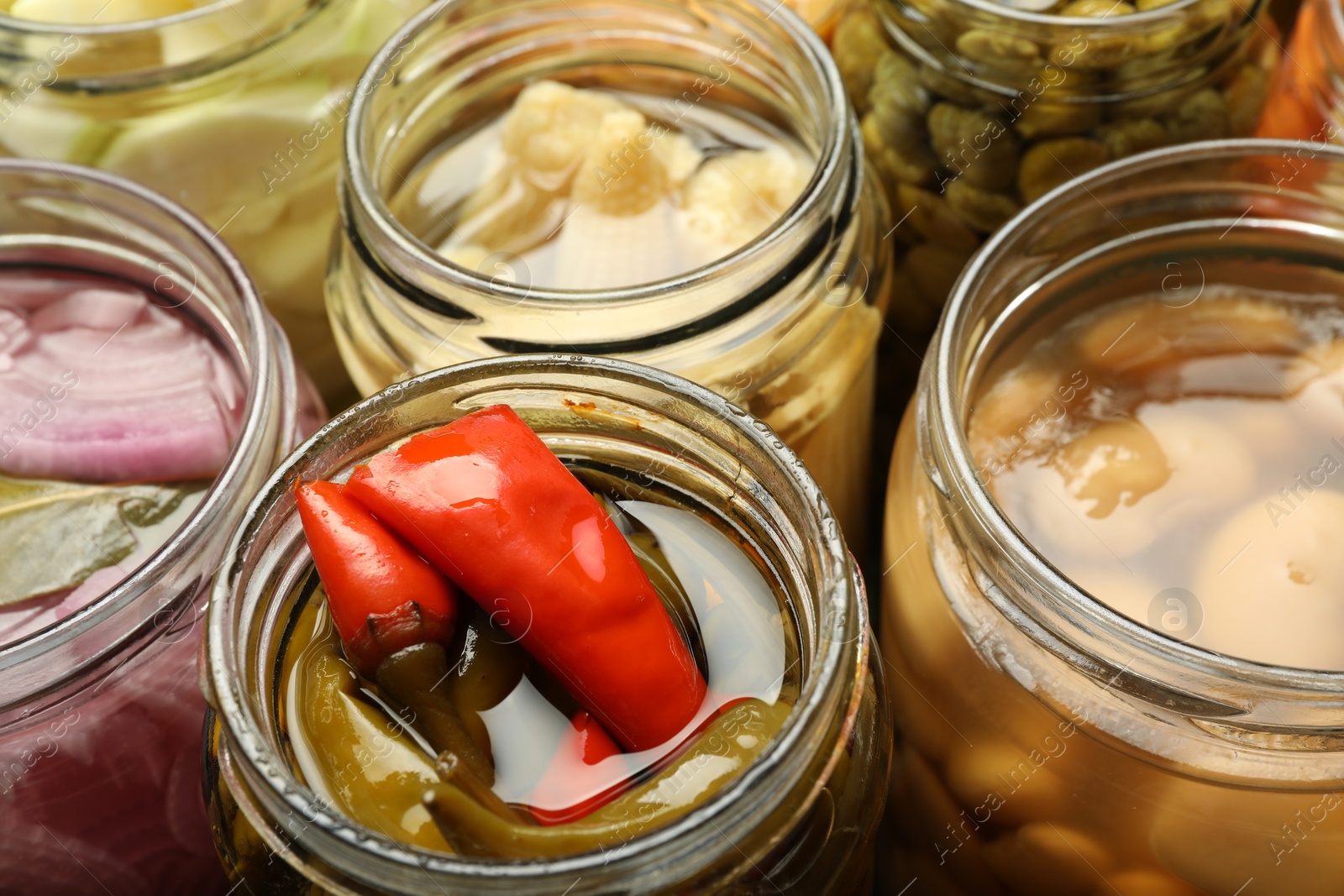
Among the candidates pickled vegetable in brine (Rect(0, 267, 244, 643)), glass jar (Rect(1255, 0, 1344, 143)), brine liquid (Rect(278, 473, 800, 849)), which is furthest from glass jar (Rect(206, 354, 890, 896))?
glass jar (Rect(1255, 0, 1344, 143))

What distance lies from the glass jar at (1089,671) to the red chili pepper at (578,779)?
5.9 inches

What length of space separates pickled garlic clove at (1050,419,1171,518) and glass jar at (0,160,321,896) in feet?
1.07

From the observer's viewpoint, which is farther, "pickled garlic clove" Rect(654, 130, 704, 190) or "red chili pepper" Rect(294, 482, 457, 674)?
"pickled garlic clove" Rect(654, 130, 704, 190)

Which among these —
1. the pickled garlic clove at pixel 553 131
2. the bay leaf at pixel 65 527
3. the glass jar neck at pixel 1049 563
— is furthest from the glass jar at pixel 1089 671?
the bay leaf at pixel 65 527

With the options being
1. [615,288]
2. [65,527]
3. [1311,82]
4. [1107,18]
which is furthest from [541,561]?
[1311,82]

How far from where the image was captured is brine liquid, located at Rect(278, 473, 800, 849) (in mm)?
364

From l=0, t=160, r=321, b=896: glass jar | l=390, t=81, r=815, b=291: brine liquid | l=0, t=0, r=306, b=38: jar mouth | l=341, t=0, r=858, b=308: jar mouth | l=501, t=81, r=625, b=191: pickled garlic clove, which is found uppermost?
l=0, t=0, r=306, b=38: jar mouth

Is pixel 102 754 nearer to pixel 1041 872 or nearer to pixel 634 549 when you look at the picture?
pixel 634 549

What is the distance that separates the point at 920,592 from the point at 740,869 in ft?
0.61

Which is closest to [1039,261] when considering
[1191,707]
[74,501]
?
[1191,707]

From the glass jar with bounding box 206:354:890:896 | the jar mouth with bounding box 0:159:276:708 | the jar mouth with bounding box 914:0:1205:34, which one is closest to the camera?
the glass jar with bounding box 206:354:890:896

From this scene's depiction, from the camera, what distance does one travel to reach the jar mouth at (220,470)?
0.44m

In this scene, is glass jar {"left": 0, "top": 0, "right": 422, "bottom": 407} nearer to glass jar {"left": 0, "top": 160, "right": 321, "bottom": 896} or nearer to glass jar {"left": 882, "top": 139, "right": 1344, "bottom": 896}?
glass jar {"left": 0, "top": 160, "right": 321, "bottom": 896}

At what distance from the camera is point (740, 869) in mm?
349
